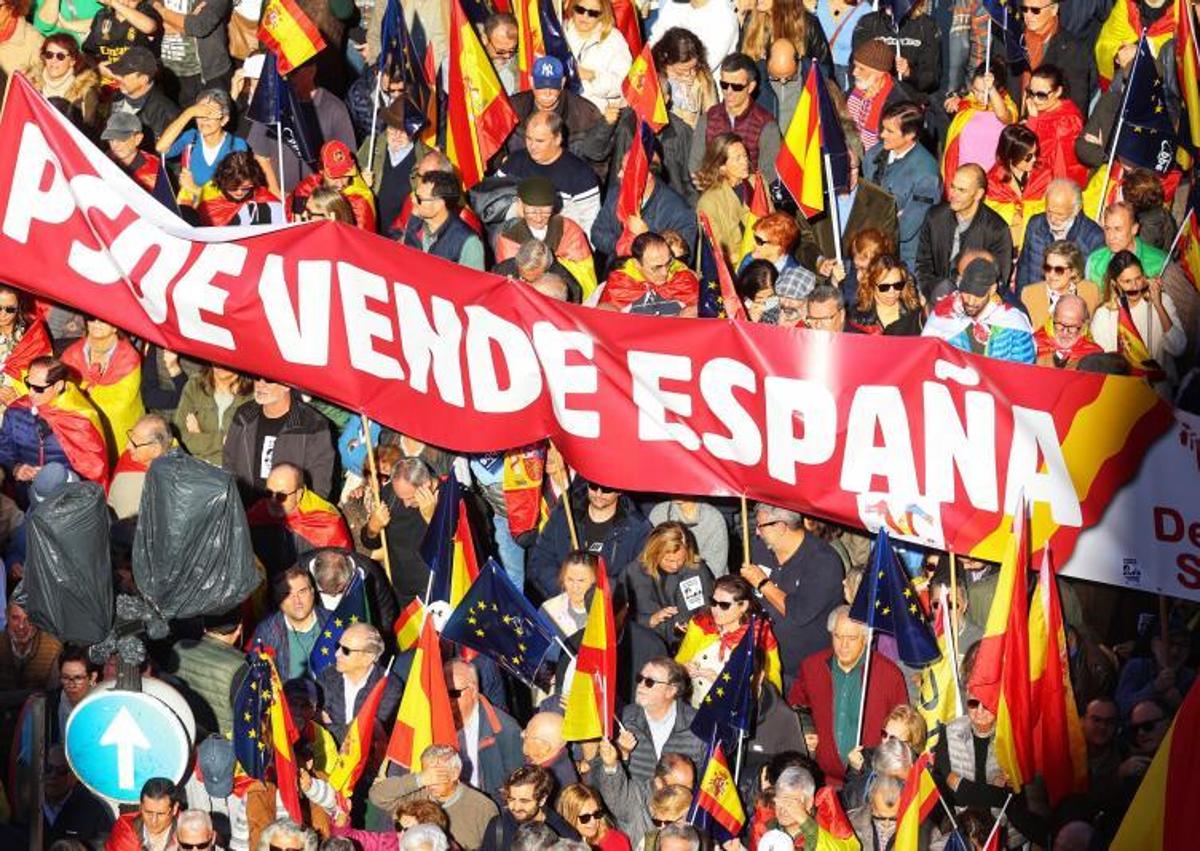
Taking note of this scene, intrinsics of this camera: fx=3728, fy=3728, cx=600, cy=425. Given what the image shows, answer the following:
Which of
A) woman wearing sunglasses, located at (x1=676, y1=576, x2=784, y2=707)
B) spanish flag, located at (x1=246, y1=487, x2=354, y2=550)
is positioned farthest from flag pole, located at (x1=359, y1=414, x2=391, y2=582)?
woman wearing sunglasses, located at (x1=676, y1=576, x2=784, y2=707)

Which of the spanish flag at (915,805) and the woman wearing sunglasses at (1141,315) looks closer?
the spanish flag at (915,805)

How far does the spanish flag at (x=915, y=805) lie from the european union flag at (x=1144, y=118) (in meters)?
5.28

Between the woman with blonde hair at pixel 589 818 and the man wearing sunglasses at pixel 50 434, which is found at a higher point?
the man wearing sunglasses at pixel 50 434

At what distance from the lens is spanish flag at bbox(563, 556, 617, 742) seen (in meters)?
17.5

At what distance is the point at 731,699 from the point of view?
17391 mm

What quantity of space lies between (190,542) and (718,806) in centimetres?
293

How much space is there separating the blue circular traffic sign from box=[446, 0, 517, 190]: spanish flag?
18.6ft

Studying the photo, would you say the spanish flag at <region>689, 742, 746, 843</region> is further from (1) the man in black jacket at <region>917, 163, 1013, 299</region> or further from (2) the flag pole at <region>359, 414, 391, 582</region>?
(1) the man in black jacket at <region>917, 163, 1013, 299</region>

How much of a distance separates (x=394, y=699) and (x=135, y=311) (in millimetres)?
2738

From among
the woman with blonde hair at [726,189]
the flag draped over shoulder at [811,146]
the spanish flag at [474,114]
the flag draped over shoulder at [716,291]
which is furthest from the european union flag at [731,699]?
the spanish flag at [474,114]

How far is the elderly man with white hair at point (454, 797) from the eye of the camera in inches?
676

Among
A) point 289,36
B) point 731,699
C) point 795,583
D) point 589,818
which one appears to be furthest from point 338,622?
point 289,36

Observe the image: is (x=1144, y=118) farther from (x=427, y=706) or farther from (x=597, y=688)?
(x=427, y=706)

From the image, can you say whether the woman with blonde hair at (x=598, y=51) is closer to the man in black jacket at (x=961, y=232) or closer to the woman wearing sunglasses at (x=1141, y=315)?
the man in black jacket at (x=961, y=232)
